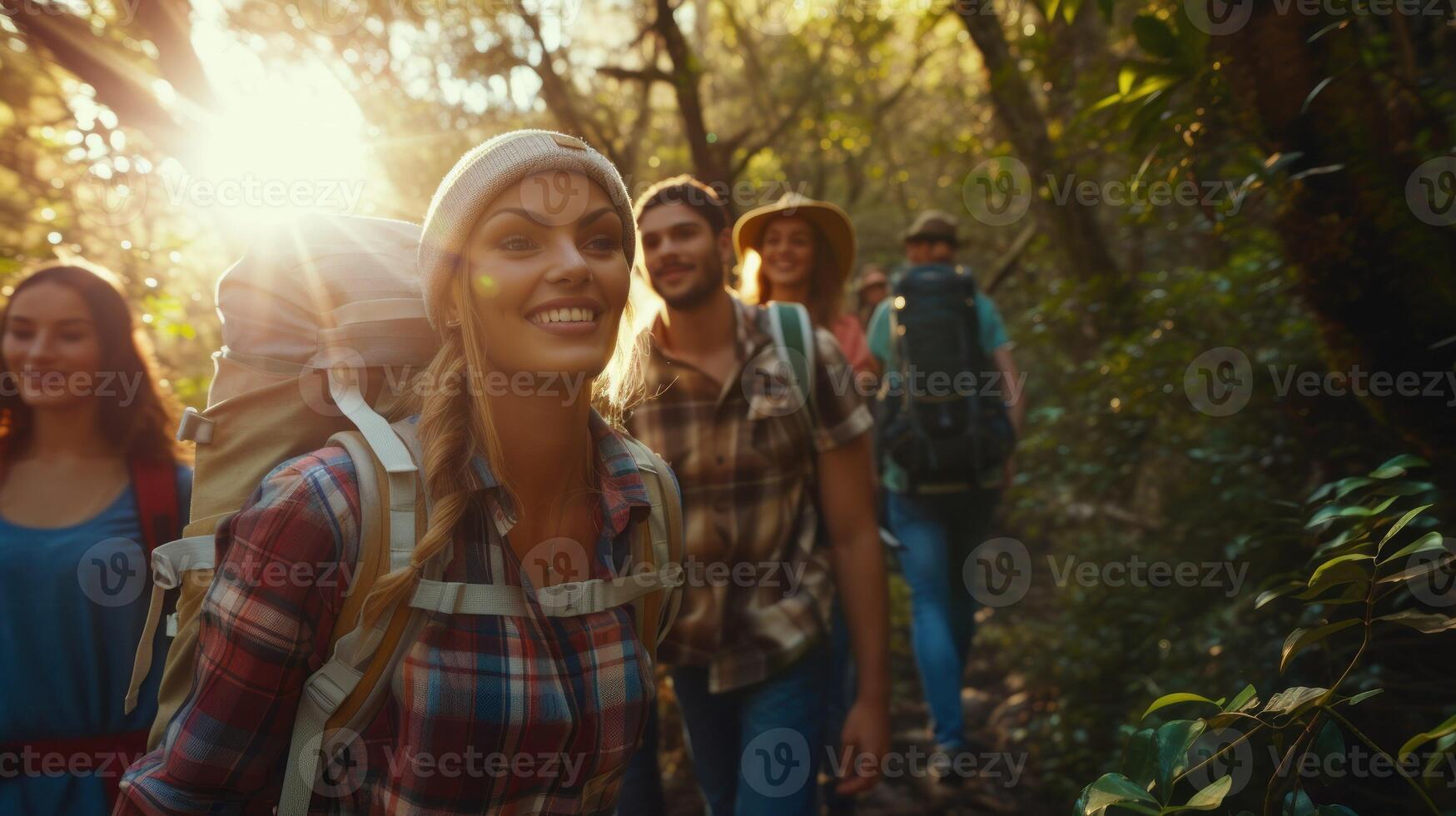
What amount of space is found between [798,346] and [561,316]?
1.40 meters

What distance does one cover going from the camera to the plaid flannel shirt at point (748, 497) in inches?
117

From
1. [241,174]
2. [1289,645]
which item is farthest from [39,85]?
[1289,645]

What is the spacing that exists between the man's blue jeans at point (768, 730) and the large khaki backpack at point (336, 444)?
3.25 ft

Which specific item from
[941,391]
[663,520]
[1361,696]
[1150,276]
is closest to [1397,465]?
[1361,696]

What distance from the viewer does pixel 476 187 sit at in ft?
5.97

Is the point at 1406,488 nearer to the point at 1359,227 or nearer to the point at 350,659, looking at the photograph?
the point at 1359,227

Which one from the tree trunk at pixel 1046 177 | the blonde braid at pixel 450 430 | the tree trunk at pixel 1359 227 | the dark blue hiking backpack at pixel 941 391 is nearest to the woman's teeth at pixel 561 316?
the blonde braid at pixel 450 430

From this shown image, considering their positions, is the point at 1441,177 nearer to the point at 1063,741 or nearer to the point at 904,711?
the point at 1063,741

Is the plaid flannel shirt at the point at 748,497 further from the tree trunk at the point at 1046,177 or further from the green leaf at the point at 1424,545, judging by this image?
the tree trunk at the point at 1046,177

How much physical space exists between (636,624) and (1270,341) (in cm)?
337

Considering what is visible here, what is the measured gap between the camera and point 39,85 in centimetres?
688

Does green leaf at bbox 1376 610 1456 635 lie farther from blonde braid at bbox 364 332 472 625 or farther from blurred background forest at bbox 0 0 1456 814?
blonde braid at bbox 364 332 472 625

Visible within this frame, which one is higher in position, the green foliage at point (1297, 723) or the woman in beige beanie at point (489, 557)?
the woman in beige beanie at point (489, 557)

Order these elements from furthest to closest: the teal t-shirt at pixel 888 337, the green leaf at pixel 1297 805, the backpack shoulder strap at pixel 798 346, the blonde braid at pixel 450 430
A: 1. the teal t-shirt at pixel 888 337
2. the backpack shoulder strap at pixel 798 346
3. the blonde braid at pixel 450 430
4. the green leaf at pixel 1297 805
